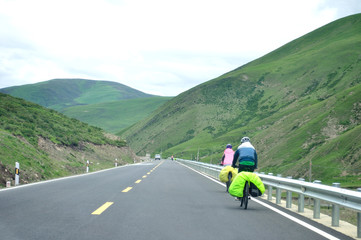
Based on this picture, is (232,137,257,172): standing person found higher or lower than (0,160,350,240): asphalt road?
higher

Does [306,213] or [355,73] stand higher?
[355,73]

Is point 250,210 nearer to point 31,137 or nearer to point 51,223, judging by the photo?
point 51,223

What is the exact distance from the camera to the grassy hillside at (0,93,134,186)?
1994cm

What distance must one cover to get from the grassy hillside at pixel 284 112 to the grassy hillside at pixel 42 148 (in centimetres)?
1945

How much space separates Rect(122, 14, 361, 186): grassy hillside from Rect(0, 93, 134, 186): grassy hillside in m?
19.4

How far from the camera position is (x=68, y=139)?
135 ft

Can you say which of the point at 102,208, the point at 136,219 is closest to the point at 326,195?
the point at 136,219

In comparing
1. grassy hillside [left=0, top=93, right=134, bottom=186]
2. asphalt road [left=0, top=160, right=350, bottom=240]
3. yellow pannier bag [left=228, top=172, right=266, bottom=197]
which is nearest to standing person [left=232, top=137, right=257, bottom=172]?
yellow pannier bag [left=228, top=172, right=266, bottom=197]

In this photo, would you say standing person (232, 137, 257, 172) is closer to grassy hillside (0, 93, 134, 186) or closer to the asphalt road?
the asphalt road

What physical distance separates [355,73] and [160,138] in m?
64.1

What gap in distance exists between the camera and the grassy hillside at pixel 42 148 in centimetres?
1994

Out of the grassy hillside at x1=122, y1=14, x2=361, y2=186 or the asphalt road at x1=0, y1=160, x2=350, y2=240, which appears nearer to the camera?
the asphalt road at x1=0, y1=160, x2=350, y2=240

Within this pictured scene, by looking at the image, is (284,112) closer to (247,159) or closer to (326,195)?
(247,159)

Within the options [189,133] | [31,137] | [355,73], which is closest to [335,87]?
[355,73]
